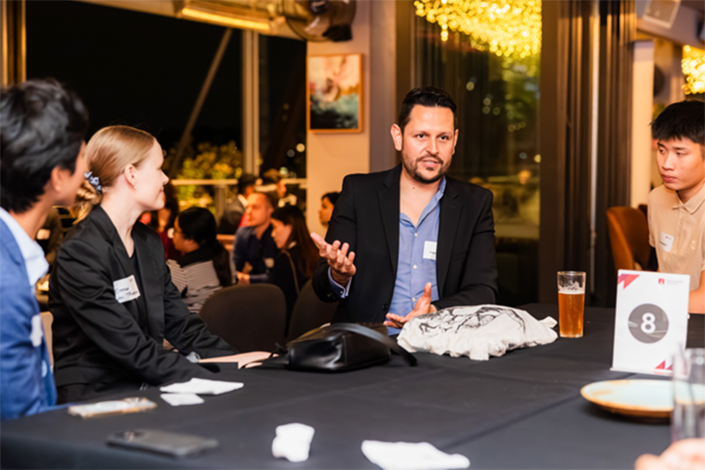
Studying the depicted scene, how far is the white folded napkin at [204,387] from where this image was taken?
132 centimetres

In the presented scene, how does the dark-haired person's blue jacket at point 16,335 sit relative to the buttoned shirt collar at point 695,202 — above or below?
below

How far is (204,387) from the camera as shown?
52.7 inches

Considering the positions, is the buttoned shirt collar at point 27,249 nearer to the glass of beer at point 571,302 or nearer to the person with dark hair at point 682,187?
the glass of beer at point 571,302

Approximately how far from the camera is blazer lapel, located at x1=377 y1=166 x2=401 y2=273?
8.02ft

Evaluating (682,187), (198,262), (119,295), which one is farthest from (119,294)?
(682,187)

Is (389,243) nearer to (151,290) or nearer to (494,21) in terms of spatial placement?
(151,290)

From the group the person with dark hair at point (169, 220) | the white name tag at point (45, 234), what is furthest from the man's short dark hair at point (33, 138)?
the white name tag at point (45, 234)

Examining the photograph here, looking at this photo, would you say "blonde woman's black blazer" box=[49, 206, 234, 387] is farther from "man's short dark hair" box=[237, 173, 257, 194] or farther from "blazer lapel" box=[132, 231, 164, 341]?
"man's short dark hair" box=[237, 173, 257, 194]

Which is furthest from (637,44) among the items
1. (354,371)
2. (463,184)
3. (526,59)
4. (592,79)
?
(354,371)

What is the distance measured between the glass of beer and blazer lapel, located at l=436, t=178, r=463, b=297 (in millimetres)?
594

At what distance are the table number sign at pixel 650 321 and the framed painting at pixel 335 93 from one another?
4.34 metres

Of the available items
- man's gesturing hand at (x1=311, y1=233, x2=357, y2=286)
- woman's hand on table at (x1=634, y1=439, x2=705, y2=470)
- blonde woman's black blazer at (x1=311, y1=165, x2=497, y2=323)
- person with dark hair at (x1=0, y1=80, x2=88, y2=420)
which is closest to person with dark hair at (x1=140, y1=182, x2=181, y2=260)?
blonde woman's black blazer at (x1=311, y1=165, x2=497, y2=323)

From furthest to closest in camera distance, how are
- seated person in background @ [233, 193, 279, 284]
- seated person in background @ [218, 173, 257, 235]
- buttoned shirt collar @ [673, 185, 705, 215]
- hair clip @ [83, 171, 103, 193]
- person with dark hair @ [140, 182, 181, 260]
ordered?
seated person in background @ [218, 173, 257, 235]
person with dark hair @ [140, 182, 181, 260]
seated person in background @ [233, 193, 279, 284]
buttoned shirt collar @ [673, 185, 705, 215]
hair clip @ [83, 171, 103, 193]

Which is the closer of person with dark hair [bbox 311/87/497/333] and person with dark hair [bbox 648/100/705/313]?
person with dark hair [bbox 311/87/497/333]
